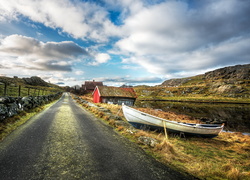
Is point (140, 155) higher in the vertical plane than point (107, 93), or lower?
lower

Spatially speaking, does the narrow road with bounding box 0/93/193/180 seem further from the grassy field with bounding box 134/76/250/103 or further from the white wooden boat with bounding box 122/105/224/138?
the grassy field with bounding box 134/76/250/103

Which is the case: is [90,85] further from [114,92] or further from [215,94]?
[215,94]

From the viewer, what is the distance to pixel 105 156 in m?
4.97

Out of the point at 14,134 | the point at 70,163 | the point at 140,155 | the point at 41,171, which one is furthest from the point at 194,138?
the point at 14,134

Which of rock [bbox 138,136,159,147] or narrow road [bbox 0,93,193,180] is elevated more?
narrow road [bbox 0,93,193,180]

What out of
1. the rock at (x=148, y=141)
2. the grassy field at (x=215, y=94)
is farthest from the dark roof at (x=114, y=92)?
the grassy field at (x=215, y=94)

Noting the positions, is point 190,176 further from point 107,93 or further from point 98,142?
point 107,93

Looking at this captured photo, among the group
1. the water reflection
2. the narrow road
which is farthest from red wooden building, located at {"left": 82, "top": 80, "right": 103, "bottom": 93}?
the narrow road

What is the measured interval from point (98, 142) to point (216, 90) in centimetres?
14038

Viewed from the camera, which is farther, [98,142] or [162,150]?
[98,142]

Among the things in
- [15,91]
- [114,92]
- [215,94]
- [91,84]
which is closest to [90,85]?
[91,84]

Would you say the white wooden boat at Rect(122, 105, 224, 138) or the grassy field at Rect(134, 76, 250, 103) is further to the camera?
the grassy field at Rect(134, 76, 250, 103)

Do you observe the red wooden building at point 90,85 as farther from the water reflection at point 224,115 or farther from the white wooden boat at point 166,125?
the white wooden boat at point 166,125

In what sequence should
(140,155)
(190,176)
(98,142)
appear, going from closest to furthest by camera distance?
(190,176) < (140,155) < (98,142)
